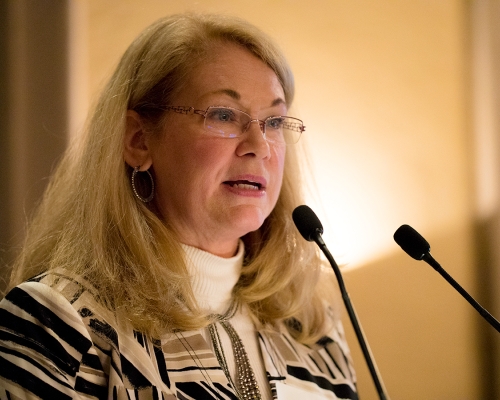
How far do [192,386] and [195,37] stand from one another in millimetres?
862

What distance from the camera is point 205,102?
1.38 metres

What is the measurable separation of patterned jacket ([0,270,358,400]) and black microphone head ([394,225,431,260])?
0.52 meters

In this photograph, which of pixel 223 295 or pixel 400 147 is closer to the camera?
pixel 223 295

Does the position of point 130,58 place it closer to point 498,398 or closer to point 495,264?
point 495,264

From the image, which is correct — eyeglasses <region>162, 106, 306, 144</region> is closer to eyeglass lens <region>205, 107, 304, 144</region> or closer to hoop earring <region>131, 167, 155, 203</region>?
eyeglass lens <region>205, 107, 304, 144</region>

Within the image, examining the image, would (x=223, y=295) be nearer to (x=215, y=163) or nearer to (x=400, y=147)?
(x=215, y=163)

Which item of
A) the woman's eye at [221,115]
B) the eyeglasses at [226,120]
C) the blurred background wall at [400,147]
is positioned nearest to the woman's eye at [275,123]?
the eyeglasses at [226,120]

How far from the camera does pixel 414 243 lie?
42.3 inches

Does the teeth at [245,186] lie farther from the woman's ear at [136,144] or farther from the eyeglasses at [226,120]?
the woman's ear at [136,144]

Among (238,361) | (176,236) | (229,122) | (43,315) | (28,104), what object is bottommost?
Answer: (238,361)

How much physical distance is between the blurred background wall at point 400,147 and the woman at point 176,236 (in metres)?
0.76

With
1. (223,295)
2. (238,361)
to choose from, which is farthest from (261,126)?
(238,361)

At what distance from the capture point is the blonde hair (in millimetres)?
1293

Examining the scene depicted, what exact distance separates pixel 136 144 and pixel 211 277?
400mm
